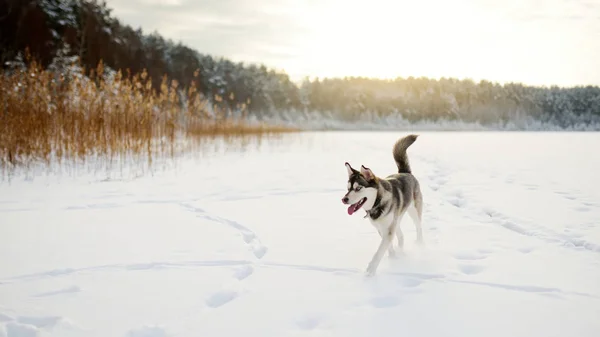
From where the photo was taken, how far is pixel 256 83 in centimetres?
4928

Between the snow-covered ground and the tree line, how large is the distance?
63.1 ft

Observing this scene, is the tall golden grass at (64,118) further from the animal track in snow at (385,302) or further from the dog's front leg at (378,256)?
the animal track in snow at (385,302)

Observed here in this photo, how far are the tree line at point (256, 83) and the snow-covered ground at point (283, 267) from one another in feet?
63.1

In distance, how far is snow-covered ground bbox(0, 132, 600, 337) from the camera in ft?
7.70

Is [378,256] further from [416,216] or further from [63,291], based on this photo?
[63,291]

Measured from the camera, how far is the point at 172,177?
26.6 ft

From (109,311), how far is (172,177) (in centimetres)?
583

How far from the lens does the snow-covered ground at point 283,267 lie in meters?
2.35

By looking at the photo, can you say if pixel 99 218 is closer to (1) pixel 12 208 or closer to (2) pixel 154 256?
(1) pixel 12 208

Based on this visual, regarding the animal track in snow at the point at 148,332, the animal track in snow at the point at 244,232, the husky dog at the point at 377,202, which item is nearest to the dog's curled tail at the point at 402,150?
the husky dog at the point at 377,202

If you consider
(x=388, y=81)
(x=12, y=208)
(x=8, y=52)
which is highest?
(x=388, y=81)

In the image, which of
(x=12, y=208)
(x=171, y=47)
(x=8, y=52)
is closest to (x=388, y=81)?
(x=171, y=47)

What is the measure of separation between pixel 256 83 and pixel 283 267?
47.6 m

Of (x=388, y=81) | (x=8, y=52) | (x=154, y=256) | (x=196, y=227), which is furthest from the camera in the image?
(x=388, y=81)
